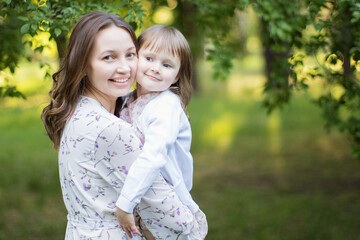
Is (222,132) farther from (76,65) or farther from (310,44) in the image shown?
(76,65)

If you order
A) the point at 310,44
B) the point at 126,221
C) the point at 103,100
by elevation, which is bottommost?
the point at 126,221

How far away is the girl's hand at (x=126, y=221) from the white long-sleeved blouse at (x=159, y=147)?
0.12 ft

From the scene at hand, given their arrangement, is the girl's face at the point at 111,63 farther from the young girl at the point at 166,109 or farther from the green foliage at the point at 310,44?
the green foliage at the point at 310,44

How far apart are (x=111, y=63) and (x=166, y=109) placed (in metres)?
0.33

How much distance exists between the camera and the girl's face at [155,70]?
215 centimetres

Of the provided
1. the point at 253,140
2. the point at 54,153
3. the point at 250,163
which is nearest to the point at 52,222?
the point at 54,153

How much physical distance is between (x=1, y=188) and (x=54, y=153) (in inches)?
78.9

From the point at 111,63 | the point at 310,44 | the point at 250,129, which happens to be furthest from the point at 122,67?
the point at 250,129

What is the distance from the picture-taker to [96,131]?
72.4 inches

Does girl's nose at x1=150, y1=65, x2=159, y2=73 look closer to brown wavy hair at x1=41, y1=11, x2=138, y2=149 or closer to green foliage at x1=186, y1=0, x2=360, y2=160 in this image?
brown wavy hair at x1=41, y1=11, x2=138, y2=149

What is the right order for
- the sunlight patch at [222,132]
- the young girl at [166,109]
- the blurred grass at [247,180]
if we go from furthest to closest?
the sunlight patch at [222,132] → the blurred grass at [247,180] → the young girl at [166,109]

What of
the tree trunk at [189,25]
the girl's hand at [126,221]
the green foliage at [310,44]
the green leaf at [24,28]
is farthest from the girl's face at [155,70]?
the tree trunk at [189,25]

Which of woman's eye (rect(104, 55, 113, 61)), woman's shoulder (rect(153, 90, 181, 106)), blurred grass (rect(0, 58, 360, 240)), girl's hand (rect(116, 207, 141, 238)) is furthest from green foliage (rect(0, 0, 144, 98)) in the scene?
girl's hand (rect(116, 207, 141, 238))

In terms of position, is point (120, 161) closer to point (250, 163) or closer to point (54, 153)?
point (250, 163)
